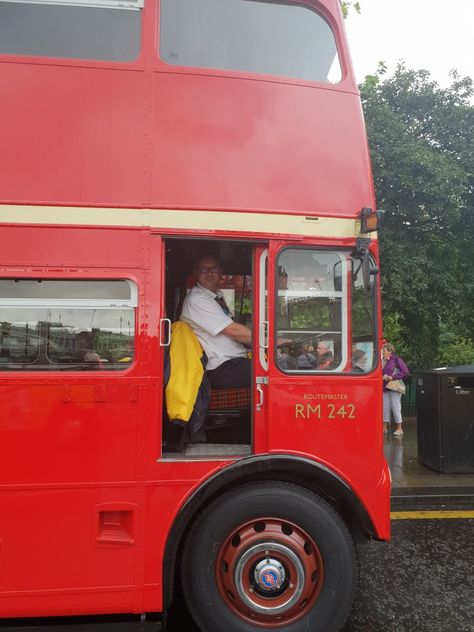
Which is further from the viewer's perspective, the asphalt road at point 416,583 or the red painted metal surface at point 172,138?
the asphalt road at point 416,583

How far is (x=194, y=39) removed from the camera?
10.3 feet

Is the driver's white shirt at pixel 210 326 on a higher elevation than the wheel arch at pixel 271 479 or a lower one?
higher

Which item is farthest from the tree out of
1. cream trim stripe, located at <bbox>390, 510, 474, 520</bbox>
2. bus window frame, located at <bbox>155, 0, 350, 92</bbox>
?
bus window frame, located at <bbox>155, 0, 350, 92</bbox>

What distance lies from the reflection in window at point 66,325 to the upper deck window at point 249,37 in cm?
160

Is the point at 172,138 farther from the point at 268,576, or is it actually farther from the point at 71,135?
the point at 268,576

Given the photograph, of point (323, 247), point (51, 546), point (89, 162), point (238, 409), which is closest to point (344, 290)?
point (323, 247)

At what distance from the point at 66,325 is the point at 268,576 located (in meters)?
1.93

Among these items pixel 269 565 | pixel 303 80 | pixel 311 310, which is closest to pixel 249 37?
pixel 303 80

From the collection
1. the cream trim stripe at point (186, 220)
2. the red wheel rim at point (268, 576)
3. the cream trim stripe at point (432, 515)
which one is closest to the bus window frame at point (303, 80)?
the cream trim stripe at point (186, 220)

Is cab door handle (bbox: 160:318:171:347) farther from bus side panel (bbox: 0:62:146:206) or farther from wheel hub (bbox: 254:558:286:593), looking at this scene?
wheel hub (bbox: 254:558:286:593)

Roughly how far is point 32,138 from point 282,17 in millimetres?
1895

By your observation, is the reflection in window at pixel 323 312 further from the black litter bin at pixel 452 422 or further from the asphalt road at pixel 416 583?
the black litter bin at pixel 452 422

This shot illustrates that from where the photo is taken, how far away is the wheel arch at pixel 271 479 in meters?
2.78

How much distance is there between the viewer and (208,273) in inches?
139
